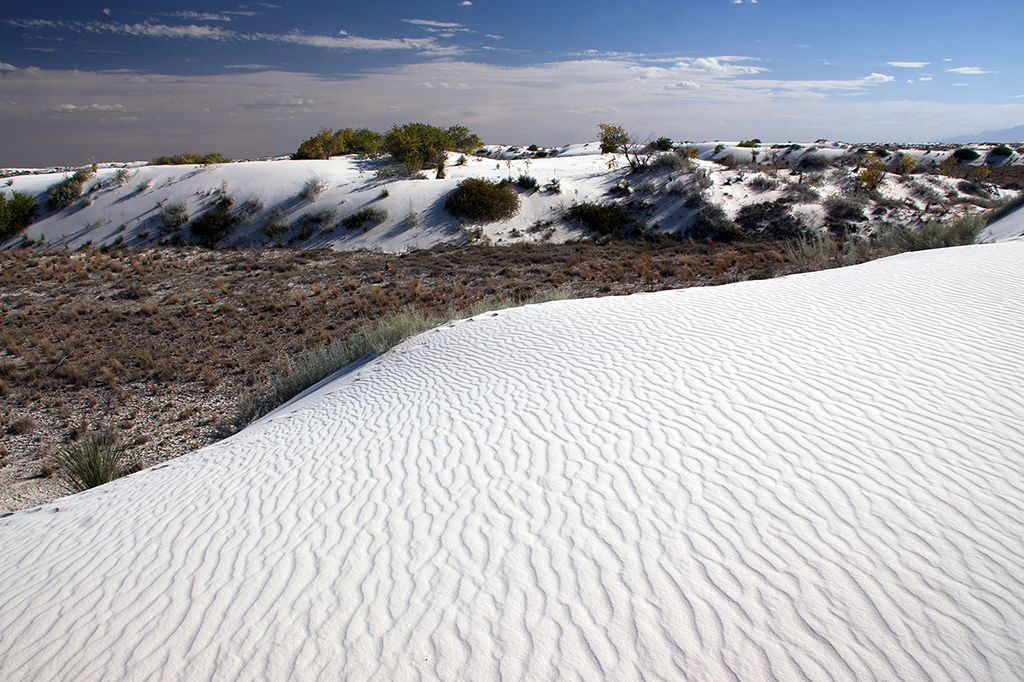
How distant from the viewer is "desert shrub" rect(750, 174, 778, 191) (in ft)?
78.7

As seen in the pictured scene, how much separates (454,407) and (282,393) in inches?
169

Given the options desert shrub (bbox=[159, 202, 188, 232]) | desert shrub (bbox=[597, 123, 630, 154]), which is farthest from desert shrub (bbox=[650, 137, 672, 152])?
desert shrub (bbox=[159, 202, 188, 232])

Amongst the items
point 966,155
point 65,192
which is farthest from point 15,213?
point 966,155

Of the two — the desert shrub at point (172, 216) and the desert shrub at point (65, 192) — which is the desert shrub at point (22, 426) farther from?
the desert shrub at point (65, 192)

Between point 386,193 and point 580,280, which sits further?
point 386,193

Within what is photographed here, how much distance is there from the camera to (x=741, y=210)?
22.2 metres

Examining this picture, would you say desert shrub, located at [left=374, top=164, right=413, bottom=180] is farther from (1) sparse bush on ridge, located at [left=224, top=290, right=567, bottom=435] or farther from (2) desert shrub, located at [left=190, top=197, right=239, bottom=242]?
(1) sparse bush on ridge, located at [left=224, top=290, right=567, bottom=435]

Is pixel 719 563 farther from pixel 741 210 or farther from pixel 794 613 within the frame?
pixel 741 210

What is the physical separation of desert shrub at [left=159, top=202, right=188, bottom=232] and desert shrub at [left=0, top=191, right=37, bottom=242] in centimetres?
687

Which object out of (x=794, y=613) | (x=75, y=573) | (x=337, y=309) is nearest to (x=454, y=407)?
(x=75, y=573)

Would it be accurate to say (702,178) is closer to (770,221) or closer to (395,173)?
(770,221)

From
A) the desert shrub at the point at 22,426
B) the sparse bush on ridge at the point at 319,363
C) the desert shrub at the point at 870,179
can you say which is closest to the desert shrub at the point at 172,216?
the sparse bush on ridge at the point at 319,363

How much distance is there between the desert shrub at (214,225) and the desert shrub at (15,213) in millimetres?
9201

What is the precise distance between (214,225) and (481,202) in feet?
41.5
